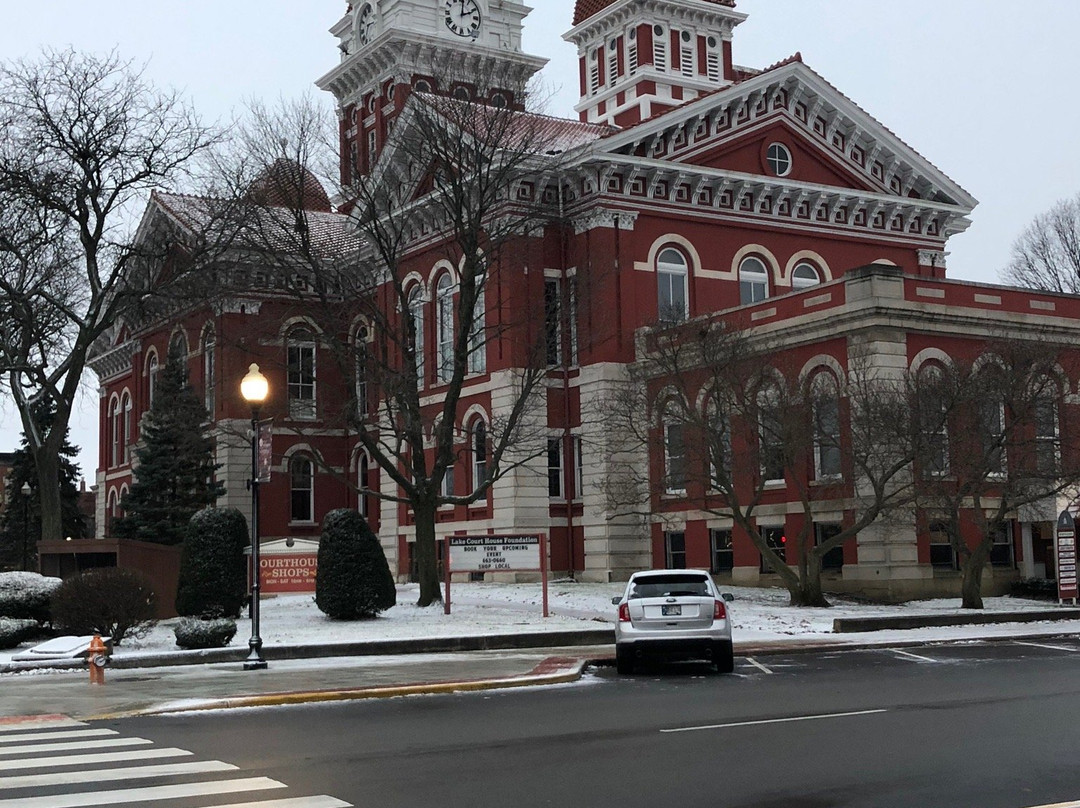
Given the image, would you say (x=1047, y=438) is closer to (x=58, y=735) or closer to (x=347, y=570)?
(x=347, y=570)

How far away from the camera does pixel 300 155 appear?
111 feet

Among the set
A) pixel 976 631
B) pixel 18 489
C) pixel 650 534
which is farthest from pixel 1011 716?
pixel 18 489

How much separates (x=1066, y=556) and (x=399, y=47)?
129 ft

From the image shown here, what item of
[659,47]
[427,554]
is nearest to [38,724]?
A: [427,554]

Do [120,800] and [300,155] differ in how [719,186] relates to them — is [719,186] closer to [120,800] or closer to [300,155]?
[300,155]

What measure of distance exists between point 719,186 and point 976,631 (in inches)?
797

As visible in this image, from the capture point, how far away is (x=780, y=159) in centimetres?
4606

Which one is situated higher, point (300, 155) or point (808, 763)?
point (300, 155)

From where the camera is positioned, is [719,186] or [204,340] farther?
[204,340]

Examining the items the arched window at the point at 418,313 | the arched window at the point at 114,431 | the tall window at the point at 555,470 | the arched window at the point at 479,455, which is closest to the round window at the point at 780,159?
the tall window at the point at 555,470

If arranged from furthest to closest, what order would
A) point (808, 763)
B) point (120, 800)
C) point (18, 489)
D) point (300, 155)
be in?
point (18, 489) → point (300, 155) → point (808, 763) → point (120, 800)

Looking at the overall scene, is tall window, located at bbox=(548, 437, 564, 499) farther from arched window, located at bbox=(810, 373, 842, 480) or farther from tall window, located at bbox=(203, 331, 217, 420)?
tall window, located at bbox=(203, 331, 217, 420)

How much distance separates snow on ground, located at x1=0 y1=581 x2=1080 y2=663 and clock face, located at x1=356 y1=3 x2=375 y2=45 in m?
35.1

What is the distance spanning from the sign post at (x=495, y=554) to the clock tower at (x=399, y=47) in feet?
105
